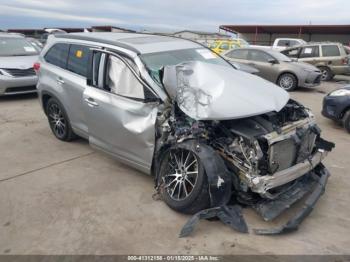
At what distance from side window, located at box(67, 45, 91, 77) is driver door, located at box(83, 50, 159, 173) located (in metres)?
0.24

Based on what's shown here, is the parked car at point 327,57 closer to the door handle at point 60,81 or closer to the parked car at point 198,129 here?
the parked car at point 198,129

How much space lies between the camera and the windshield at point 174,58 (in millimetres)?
4195

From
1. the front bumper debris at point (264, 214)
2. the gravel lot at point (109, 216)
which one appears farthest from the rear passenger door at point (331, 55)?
the front bumper debris at point (264, 214)

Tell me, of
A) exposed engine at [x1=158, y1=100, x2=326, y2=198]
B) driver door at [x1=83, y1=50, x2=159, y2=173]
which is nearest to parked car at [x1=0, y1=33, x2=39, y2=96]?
driver door at [x1=83, y1=50, x2=159, y2=173]

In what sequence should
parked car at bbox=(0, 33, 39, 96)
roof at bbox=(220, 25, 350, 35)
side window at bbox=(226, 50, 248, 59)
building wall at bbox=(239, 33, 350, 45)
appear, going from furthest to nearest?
building wall at bbox=(239, 33, 350, 45), roof at bbox=(220, 25, 350, 35), side window at bbox=(226, 50, 248, 59), parked car at bbox=(0, 33, 39, 96)

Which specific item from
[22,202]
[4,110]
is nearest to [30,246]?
[22,202]

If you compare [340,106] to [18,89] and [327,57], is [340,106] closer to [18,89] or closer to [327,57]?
[18,89]

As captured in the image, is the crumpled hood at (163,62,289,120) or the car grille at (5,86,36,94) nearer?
the crumpled hood at (163,62,289,120)

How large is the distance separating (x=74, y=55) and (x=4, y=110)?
4041 mm

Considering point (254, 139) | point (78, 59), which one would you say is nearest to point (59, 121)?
point (78, 59)

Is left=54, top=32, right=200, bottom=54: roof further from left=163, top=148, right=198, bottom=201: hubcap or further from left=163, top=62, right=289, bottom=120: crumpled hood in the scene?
left=163, top=148, right=198, bottom=201: hubcap

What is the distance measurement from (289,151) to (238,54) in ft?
31.0

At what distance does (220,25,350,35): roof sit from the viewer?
27953mm

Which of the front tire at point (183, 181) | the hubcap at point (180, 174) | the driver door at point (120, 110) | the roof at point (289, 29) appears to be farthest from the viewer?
the roof at point (289, 29)
